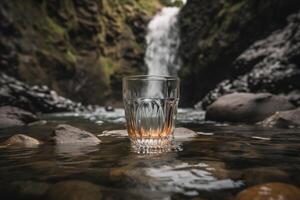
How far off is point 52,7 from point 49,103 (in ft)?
28.9

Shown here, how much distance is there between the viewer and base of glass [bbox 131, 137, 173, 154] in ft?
10.2

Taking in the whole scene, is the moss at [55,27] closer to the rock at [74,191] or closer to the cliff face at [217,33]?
the cliff face at [217,33]

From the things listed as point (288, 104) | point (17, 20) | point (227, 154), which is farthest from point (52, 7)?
point (227, 154)

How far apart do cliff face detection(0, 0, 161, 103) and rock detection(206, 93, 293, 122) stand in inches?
413

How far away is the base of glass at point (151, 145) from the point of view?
10.2 ft

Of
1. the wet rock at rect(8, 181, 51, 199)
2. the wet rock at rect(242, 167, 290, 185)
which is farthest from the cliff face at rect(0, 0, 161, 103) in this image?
the wet rock at rect(242, 167, 290, 185)

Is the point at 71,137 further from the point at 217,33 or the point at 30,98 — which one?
the point at 217,33

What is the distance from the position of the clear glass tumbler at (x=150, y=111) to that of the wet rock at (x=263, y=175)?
106 cm

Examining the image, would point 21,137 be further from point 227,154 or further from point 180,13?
point 180,13

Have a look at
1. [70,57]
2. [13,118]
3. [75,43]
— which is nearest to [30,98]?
[13,118]

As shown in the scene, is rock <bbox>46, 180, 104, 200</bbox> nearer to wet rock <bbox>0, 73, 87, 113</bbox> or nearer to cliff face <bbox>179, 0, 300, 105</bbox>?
wet rock <bbox>0, 73, 87, 113</bbox>

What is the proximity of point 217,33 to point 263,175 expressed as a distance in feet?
55.6

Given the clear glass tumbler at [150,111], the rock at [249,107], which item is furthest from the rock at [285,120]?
the clear glass tumbler at [150,111]

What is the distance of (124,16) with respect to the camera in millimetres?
26750
